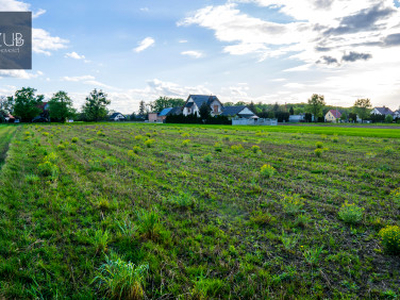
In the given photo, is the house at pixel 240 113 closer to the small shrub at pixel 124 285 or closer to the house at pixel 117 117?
the small shrub at pixel 124 285

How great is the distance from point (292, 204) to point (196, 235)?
2.62m

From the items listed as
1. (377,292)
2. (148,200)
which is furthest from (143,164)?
(377,292)

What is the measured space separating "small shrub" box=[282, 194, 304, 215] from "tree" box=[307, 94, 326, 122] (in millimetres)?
102671

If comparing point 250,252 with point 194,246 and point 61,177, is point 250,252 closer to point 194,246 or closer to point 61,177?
point 194,246

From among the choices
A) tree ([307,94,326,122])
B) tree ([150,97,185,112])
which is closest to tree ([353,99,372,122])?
tree ([307,94,326,122])

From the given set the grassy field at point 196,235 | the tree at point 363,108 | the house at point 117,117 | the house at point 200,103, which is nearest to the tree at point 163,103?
the house at point 117,117

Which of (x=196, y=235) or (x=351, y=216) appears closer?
(x=196, y=235)

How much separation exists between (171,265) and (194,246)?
59 centimetres

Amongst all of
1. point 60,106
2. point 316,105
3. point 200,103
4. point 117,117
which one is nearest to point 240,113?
point 200,103

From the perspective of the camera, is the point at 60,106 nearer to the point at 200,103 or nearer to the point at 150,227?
the point at 200,103

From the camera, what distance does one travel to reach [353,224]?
15.4 ft

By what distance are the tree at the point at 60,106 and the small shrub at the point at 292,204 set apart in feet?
258

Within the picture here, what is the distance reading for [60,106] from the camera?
68.9 meters

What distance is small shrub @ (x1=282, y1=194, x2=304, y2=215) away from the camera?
16.8 feet
